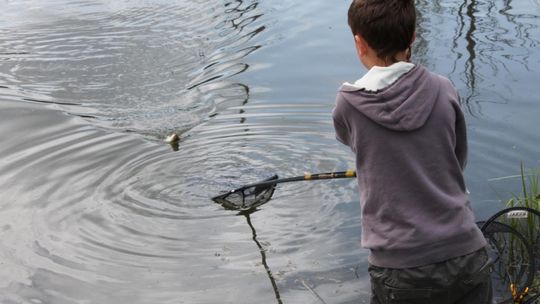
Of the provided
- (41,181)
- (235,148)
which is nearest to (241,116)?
(235,148)

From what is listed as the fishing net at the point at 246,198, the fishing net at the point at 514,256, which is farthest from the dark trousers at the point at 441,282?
the fishing net at the point at 246,198

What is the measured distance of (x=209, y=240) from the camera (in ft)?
18.9

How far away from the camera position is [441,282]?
2.77 meters

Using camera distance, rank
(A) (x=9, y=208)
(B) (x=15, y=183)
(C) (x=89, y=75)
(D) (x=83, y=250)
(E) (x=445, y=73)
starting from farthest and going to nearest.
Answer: (C) (x=89, y=75) < (E) (x=445, y=73) < (B) (x=15, y=183) < (A) (x=9, y=208) < (D) (x=83, y=250)

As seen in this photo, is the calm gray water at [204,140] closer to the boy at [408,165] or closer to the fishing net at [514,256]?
the fishing net at [514,256]

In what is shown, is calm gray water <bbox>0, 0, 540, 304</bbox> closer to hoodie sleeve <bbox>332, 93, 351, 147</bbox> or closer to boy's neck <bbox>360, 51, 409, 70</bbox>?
hoodie sleeve <bbox>332, 93, 351, 147</bbox>

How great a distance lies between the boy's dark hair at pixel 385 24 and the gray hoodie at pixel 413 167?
0.35 feet

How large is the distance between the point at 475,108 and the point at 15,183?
431 cm

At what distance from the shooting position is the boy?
107 inches

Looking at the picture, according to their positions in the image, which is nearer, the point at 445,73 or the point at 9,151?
the point at 9,151

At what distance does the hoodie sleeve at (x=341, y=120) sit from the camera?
2805 mm

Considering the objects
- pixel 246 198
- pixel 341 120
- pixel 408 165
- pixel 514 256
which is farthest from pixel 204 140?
pixel 408 165

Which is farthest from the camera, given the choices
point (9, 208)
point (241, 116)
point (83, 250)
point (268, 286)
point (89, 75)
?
point (89, 75)

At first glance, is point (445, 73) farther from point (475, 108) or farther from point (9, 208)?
point (9, 208)
